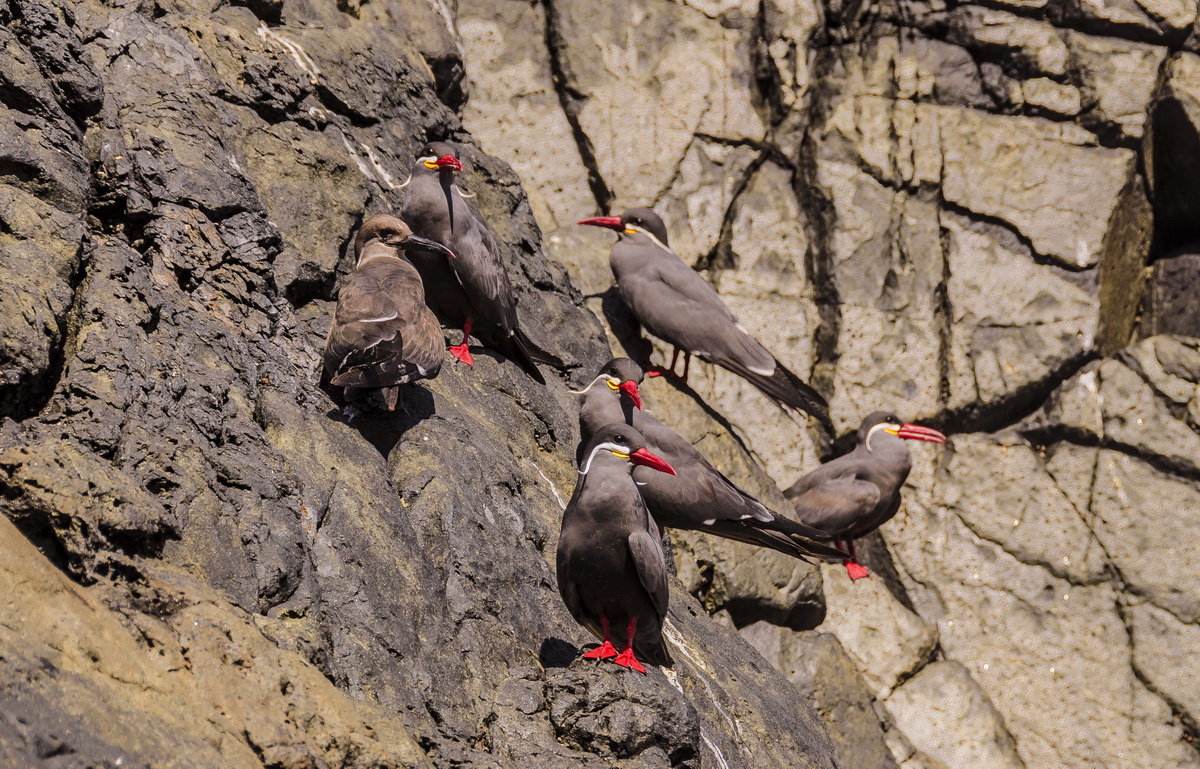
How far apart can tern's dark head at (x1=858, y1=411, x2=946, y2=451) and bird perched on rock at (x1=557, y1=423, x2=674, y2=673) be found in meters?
5.27

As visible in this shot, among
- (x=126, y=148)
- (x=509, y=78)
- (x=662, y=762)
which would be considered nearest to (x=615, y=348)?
(x=509, y=78)

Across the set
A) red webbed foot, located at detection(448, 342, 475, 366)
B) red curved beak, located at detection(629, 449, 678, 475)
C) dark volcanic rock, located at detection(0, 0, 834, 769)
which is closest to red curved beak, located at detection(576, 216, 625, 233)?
dark volcanic rock, located at detection(0, 0, 834, 769)

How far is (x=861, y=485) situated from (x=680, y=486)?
3030 mm

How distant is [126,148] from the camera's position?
6.23 m

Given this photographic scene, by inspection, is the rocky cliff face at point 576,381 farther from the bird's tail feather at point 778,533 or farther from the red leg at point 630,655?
the bird's tail feather at point 778,533

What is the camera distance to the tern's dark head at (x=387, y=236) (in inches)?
293

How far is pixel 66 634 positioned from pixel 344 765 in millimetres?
960

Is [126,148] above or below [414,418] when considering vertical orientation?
above

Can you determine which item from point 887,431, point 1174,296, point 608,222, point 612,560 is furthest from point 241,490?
point 1174,296

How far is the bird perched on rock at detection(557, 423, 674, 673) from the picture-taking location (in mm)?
5828

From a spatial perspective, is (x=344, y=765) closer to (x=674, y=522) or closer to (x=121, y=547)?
(x=121, y=547)

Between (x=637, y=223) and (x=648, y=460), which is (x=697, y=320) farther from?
(x=648, y=460)

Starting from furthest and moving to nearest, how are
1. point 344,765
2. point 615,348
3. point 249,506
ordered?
point 615,348 → point 249,506 → point 344,765

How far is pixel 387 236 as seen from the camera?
7484 mm
